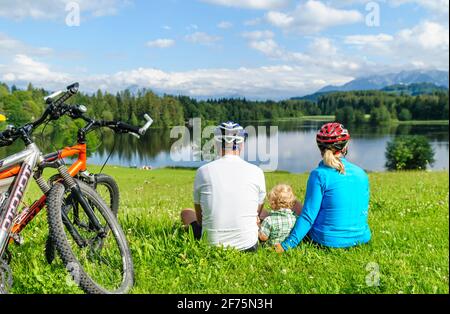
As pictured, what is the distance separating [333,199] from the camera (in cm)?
539

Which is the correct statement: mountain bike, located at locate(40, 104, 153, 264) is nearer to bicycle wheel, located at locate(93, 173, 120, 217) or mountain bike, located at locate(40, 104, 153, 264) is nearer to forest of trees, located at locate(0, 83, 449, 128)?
bicycle wheel, located at locate(93, 173, 120, 217)

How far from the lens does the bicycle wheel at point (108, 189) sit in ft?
20.4

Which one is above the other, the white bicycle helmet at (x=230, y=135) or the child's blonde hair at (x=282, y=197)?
the white bicycle helmet at (x=230, y=135)

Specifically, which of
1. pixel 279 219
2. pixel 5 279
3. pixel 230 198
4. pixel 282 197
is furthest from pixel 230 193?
pixel 5 279

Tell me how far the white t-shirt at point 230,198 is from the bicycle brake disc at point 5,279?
2.19 metres

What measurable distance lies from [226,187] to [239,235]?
65cm

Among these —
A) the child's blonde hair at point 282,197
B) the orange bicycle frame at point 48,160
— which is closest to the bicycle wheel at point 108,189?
the orange bicycle frame at point 48,160

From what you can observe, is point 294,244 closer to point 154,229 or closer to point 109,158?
point 154,229

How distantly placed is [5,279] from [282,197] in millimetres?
3534

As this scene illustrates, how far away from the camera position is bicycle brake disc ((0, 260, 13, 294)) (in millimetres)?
4355

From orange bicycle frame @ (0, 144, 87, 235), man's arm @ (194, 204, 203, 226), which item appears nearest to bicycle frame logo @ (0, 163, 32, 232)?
orange bicycle frame @ (0, 144, 87, 235)

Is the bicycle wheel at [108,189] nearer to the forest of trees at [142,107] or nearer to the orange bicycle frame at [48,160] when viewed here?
Result: the orange bicycle frame at [48,160]
